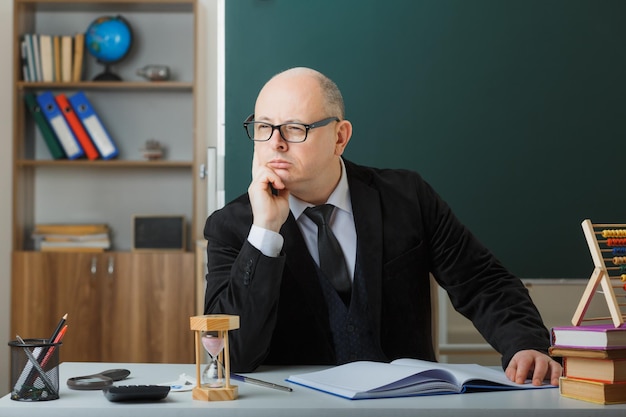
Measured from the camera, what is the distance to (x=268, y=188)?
6.14 ft

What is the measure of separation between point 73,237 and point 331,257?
9.68 feet

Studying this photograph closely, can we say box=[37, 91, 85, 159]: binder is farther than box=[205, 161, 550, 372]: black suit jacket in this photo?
Yes

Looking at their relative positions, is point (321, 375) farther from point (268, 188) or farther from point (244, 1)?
point (244, 1)

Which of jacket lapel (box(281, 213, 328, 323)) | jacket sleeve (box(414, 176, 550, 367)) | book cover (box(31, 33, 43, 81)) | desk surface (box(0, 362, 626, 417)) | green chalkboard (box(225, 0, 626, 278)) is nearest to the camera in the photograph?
desk surface (box(0, 362, 626, 417))

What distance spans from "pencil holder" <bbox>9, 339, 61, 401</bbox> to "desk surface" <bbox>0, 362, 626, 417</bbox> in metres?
0.02

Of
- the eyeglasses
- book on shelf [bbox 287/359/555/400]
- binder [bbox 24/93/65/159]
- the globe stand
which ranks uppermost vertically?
the globe stand

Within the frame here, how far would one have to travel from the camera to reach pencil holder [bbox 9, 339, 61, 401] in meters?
1.32

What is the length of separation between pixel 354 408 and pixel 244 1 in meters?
2.11

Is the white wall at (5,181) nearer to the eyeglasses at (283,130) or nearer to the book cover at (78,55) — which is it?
the book cover at (78,55)

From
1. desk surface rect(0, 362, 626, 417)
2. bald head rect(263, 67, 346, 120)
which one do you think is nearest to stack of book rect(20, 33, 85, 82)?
bald head rect(263, 67, 346, 120)

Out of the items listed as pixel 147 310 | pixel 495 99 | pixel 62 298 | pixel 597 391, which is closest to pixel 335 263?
pixel 597 391

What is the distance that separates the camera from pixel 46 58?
461cm

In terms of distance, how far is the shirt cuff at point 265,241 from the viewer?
1.74 metres

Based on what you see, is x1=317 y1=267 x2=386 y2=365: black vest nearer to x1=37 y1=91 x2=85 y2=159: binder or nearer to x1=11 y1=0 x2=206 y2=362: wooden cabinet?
x1=11 y1=0 x2=206 y2=362: wooden cabinet
